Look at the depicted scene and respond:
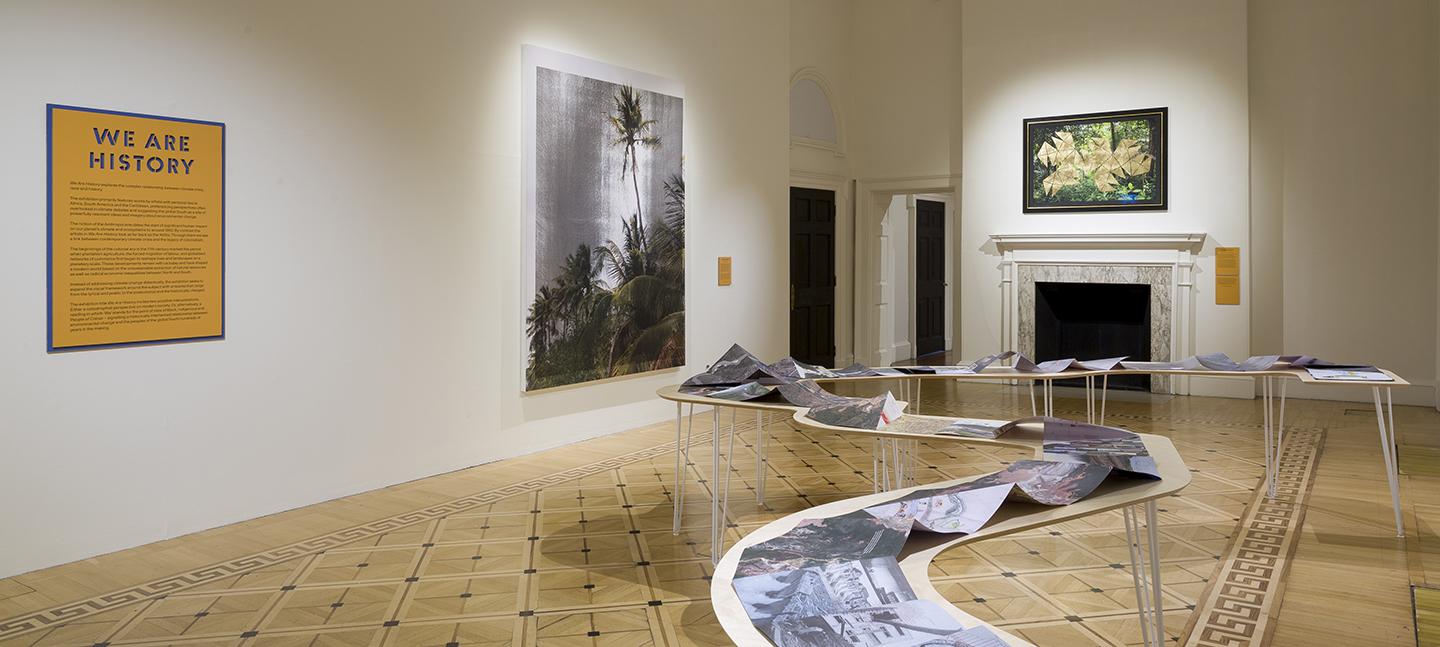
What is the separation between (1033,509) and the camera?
279 cm

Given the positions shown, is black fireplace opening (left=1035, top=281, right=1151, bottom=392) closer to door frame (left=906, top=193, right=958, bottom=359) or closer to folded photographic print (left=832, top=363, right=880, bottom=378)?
door frame (left=906, top=193, right=958, bottom=359)

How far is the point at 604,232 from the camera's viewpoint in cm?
827

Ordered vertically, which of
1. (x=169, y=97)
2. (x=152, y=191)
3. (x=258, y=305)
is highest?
(x=169, y=97)

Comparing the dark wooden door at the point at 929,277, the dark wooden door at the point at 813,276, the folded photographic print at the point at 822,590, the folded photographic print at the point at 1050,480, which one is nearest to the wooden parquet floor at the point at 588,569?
the folded photographic print at the point at 1050,480

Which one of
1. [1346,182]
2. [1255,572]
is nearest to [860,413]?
[1255,572]

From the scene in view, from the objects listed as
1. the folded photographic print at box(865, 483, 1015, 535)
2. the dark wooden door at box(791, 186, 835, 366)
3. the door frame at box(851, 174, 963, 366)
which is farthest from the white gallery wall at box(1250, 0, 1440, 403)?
the folded photographic print at box(865, 483, 1015, 535)

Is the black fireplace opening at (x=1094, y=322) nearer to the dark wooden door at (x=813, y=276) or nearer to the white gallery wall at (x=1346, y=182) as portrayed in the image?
the white gallery wall at (x=1346, y=182)

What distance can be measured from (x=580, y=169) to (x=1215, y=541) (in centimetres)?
530

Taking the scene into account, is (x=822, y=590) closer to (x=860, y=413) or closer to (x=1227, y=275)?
(x=860, y=413)

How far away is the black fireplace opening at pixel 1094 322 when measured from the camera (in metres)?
11.3

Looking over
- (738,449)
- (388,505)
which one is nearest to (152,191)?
(388,505)

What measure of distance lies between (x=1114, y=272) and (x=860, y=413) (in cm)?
798

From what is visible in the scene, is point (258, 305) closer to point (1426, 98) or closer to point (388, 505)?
point (388, 505)

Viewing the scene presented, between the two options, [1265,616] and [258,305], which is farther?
[258,305]
